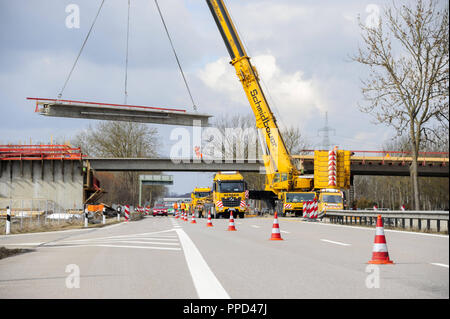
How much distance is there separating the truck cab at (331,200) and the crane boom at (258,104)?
4.83 m

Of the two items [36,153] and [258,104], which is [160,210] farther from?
[258,104]

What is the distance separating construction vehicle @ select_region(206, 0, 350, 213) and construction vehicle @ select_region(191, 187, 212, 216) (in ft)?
36.5

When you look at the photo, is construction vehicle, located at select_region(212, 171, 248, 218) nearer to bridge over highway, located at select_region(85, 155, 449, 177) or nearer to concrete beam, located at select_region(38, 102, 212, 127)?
concrete beam, located at select_region(38, 102, 212, 127)

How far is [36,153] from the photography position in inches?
2206

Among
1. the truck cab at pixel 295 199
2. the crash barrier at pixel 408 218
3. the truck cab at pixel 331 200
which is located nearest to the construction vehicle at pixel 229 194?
the truck cab at pixel 295 199

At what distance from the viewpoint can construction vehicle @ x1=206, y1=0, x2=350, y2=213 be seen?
38438mm

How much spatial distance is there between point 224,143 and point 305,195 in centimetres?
3345

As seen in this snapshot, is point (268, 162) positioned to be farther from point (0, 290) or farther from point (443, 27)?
point (0, 290)

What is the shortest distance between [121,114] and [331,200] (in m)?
17.8

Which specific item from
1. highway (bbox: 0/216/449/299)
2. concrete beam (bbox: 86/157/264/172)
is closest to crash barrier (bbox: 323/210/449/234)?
highway (bbox: 0/216/449/299)

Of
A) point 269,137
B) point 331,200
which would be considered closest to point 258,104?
point 269,137

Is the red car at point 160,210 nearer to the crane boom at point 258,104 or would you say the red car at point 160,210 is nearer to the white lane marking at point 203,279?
the crane boom at point 258,104
